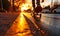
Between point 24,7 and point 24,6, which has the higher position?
point 24,6

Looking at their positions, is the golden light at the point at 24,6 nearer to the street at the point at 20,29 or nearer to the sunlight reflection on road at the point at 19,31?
the street at the point at 20,29

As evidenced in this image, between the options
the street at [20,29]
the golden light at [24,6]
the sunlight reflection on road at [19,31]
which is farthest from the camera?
the golden light at [24,6]

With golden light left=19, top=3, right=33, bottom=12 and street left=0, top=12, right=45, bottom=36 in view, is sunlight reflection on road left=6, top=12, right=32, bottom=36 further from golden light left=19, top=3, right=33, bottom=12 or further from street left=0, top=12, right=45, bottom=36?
golden light left=19, top=3, right=33, bottom=12

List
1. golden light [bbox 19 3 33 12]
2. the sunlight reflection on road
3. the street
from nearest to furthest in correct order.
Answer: the sunlight reflection on road, the street, golden light [bbox 19 3 33 12]

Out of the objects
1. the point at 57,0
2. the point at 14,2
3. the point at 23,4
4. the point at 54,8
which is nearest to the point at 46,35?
the point at 54,8

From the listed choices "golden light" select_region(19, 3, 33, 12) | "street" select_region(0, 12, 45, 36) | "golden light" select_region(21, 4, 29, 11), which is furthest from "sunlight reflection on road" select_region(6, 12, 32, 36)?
"golden light" select_region(21, 4, 29, 11)

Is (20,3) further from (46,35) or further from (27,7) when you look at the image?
(46,35)

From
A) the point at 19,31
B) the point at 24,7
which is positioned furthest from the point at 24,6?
the point at 19,31

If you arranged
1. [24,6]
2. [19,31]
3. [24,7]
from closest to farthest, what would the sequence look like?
[19,31] < [24,7] < [24,6]

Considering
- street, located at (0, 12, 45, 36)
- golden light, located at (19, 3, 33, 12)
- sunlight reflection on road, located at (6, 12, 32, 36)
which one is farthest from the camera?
golden light, located at (19, 3, 33, 12)

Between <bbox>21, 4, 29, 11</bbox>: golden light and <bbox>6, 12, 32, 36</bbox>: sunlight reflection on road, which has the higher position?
<bbox>6, 12, 32, 36</bbox>: sunlight reflection on road

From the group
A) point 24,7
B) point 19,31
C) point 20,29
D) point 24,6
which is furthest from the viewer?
point 24,6

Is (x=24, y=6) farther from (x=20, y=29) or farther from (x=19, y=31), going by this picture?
(x=19, y=31)

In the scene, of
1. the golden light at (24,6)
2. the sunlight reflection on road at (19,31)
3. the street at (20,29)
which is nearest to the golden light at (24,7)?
the golden light at (24,6)
